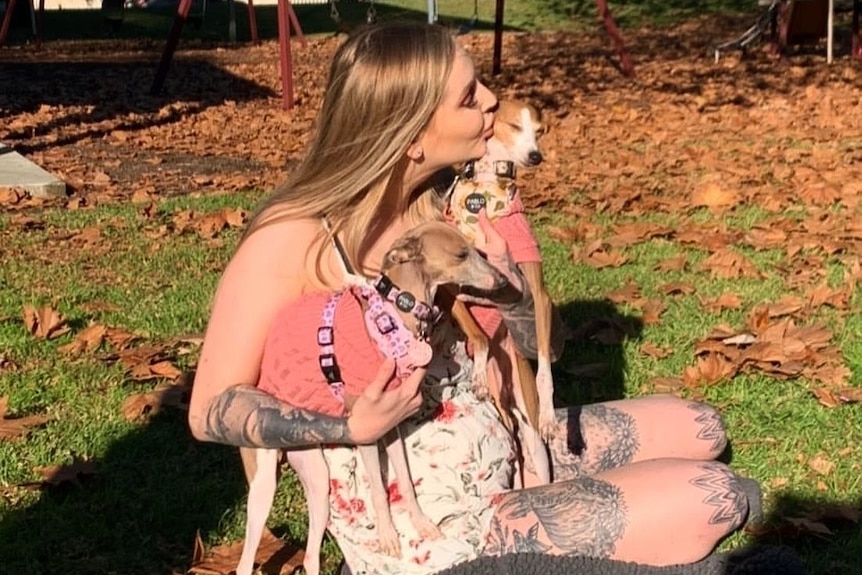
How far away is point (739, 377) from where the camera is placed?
15.6ft

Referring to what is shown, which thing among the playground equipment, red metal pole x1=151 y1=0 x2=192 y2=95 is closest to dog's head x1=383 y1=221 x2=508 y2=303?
red metal pole x1=151 y1=0 x2=192 y2=95

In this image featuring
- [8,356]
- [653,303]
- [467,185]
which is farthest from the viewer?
[653,303]

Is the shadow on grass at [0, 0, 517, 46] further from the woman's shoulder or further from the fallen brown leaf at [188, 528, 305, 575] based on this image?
the woman's shoulder

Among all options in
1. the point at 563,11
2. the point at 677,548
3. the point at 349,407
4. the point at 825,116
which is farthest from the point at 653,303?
the point at 563,11

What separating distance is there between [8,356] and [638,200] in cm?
446

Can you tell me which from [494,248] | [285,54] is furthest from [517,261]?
[285,54]

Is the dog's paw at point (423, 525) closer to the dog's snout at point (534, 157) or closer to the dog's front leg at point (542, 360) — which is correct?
the dog's front leg at point (542, 360)

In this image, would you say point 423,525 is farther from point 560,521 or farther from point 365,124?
point 365,124

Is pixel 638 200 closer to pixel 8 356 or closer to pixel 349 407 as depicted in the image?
pixel 8 356

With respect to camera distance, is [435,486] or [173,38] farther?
[173,38]

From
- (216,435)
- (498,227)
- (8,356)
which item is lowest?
(8,356)

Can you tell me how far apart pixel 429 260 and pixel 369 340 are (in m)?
0.24

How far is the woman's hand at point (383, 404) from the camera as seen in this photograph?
2.52 metres

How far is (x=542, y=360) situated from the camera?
11.2ft
